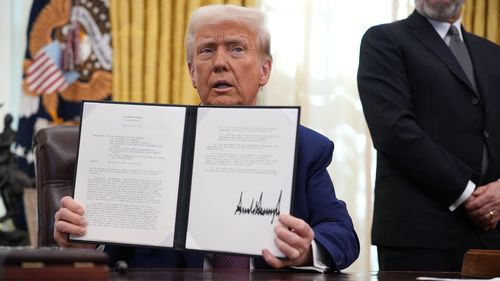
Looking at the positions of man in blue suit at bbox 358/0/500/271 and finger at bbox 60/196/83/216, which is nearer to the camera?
finger at bbox 60/196/83/216

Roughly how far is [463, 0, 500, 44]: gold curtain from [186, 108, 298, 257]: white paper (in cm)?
357

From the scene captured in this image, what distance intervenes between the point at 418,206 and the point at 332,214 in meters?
1.04

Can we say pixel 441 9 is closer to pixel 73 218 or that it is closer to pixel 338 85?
pixel 338 85

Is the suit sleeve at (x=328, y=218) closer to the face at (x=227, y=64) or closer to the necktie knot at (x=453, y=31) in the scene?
the face at (x=227, y=64)

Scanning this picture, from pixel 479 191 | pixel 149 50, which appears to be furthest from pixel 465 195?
pixel 149 50

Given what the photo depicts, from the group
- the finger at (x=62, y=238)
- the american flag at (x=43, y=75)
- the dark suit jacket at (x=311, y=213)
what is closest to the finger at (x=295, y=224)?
the dark suit jacket at (x=311, y=213)

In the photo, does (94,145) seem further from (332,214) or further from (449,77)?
(449,77)

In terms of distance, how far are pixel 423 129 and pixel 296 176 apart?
121 cm

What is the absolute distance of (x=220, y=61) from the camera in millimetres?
2455

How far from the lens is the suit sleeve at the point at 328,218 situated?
7.05 ft

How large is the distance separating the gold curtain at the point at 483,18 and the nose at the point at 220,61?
317 cm

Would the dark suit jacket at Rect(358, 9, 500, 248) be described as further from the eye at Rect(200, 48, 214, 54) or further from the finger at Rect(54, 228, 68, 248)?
the finger at Rect(54, 228, 68, 248)

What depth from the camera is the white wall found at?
4902 millimetres
